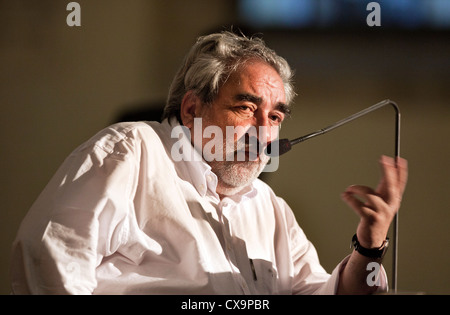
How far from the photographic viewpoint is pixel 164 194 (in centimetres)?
179

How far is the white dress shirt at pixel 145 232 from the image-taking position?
1517 mm

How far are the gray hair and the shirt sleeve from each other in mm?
425

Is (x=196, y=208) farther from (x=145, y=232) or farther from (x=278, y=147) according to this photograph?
(x=278, y=147)

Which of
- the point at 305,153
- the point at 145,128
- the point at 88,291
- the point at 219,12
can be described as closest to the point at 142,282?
the point at 88,291

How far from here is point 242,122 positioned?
2.02m

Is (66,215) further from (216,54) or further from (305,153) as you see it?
(305,153)

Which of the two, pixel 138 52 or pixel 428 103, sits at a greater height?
pixel 138 52

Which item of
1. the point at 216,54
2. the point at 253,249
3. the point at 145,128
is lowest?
the point at 253,249

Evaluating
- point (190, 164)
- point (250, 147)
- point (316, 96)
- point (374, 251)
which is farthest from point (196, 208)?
point (316, 96)

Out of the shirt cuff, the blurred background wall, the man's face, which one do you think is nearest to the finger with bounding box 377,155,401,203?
the shirt cuff

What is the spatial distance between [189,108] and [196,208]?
1.21ft
